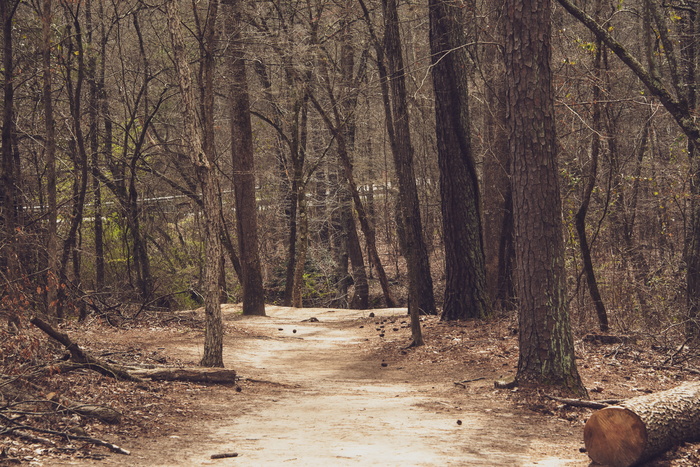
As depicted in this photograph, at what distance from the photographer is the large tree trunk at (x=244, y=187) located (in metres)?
17.8

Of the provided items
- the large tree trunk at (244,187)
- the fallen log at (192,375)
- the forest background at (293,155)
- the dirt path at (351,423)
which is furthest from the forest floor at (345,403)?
the large tree trunk at (244,187)

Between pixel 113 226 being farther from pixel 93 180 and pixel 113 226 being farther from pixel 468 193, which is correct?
pixel 468 193

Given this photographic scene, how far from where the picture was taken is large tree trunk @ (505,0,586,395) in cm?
834

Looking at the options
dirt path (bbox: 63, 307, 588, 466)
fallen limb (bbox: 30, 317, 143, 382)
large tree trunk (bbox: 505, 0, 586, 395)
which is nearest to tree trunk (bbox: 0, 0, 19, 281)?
fallen limb (bbox: 30, 317, 143, 382)

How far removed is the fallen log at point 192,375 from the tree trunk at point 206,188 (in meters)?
0.76

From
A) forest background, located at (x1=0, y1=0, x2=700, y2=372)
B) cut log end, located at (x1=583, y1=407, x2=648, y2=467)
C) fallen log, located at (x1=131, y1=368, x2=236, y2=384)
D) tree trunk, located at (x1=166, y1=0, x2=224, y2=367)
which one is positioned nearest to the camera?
cut log end, located at (x1=583, y1=407, x2=648, y2=467)

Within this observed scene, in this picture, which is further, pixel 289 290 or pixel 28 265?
pixel 289 290

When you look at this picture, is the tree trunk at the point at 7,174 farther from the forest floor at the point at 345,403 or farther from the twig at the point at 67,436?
the twig at the point at 67,436

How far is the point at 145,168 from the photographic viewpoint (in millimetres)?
20500

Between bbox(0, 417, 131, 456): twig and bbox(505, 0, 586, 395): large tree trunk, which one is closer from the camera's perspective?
bbox(0, 417, 131, 456): twig

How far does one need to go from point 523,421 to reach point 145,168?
15912 millimetres

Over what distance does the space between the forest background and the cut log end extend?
4903 mm

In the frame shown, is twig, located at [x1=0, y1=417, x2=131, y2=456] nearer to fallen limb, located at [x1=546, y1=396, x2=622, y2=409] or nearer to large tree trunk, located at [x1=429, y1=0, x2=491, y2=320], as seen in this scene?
fallen limb, located at [x1=546, y1=396, x2=622, y2=409]

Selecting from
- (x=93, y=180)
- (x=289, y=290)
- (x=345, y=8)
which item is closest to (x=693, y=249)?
(x=345, y=8)
